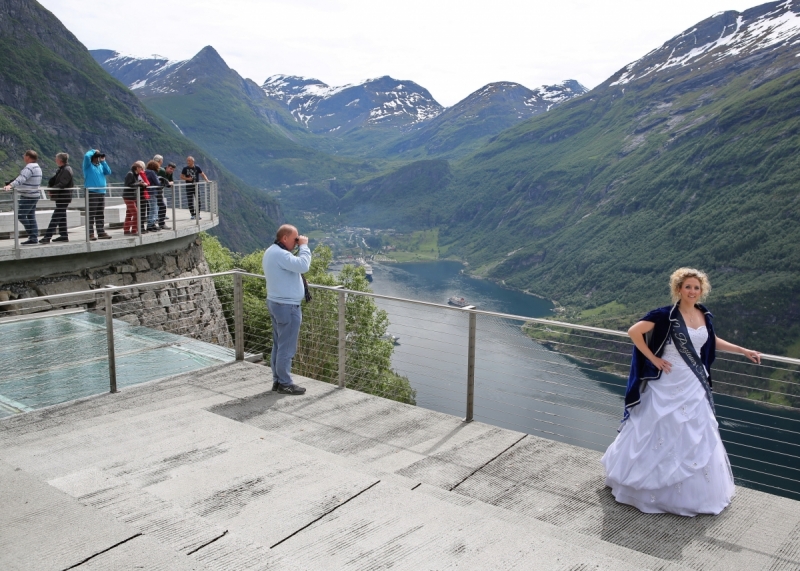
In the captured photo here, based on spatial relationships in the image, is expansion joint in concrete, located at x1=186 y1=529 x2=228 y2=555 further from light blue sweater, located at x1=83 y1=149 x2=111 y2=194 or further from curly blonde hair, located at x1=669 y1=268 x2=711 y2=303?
light blue sweater, located at x1=83 y1=149 x2=111 y2=194

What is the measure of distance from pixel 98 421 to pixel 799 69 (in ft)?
697

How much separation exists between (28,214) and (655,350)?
36.0 ft

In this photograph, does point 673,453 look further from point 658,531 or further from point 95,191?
point 95,191

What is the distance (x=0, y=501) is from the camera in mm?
3471

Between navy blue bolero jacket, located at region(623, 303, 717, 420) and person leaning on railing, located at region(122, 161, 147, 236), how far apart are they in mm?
11800

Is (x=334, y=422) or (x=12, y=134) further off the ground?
(x=12, y=134)

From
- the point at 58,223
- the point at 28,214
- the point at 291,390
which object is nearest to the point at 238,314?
the point at 291,390

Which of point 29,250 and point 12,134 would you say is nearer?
point 29,250

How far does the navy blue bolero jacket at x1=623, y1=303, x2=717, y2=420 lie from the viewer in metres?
4.55

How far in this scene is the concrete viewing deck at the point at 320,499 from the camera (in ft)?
9.98

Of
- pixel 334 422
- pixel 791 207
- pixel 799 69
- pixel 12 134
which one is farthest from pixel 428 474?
pixel 799 69

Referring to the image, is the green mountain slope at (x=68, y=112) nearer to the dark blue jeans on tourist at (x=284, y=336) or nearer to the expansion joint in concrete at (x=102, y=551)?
the dark blue jeans on tourist at (x=284, y=336)

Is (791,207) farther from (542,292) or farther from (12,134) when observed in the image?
(12,134)

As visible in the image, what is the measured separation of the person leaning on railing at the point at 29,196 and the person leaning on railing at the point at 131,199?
199 cm
